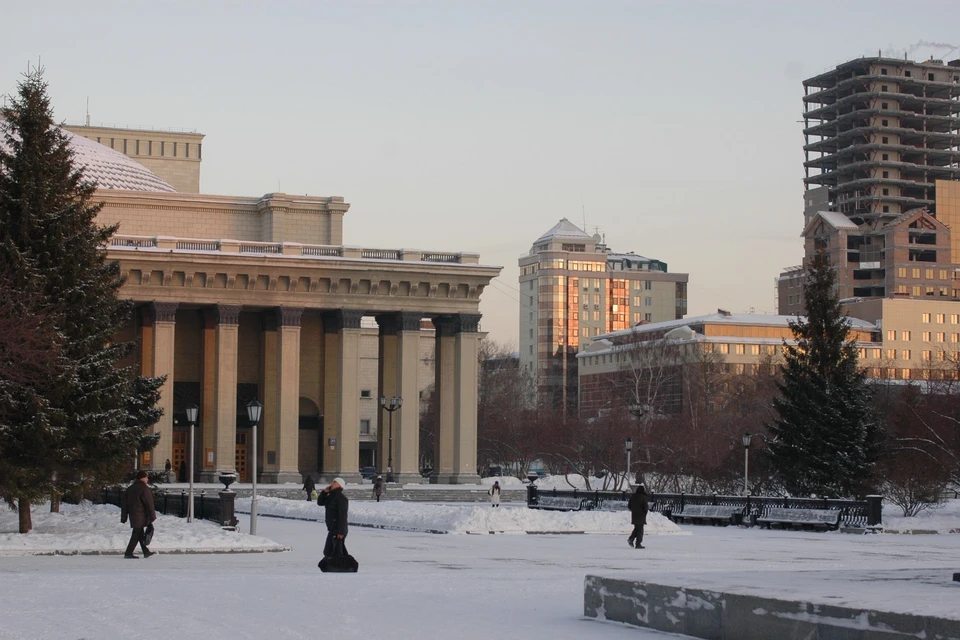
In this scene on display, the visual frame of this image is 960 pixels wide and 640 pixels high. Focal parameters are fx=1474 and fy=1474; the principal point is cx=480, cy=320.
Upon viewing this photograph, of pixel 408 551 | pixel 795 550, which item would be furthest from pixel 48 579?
pixel 795 550

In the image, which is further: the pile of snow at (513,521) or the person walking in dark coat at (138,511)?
the pile of snow at (513,521)

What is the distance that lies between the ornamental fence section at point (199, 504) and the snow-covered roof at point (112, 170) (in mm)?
37157

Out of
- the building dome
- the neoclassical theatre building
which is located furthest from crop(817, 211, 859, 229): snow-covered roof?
the building dome

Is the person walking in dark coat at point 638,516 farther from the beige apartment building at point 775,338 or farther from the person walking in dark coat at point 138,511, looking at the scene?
the beige apartment building at point 775,338

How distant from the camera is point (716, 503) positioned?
43.7 meters

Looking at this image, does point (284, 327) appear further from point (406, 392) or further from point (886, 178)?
point (886, 178)

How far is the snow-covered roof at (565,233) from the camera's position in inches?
7475

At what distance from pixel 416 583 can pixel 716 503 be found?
25298mm

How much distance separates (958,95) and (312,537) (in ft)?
510

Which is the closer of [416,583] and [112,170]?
[416,583]

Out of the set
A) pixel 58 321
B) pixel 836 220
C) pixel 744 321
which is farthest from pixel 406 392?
pixel 836 220

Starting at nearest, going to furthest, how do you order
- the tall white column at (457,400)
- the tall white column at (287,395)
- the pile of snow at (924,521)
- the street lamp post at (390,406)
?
the pile of snow at (924,521) < the street lamp post at (390,406) < the tall white column at (287,395) < the tall white column at (457,400)

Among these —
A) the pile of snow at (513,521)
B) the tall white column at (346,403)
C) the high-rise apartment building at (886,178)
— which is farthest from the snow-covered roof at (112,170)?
the high-rise apartment building at (886,178)

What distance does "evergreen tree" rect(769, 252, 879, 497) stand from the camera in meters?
47.7
